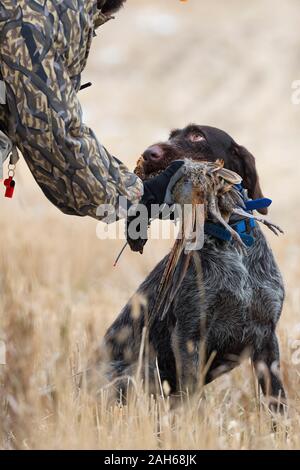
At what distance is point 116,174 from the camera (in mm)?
3611

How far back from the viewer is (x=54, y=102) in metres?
3.40

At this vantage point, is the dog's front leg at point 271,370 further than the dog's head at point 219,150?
No

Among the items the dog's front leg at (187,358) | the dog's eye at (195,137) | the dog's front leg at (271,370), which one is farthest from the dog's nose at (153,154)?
the dog's front leg at (271,370)

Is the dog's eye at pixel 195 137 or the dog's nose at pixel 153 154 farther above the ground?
the dog's eye at pixel 195 137

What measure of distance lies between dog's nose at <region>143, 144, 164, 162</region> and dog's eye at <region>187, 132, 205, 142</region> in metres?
0.37

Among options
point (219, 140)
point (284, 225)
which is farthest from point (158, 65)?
point (219, 140)

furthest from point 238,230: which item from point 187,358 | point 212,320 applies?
point 187,358

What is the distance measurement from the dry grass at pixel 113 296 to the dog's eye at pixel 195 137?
100 cm

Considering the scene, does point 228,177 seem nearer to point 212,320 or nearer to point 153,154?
point 153,154

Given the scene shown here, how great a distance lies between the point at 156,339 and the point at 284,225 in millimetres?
10468

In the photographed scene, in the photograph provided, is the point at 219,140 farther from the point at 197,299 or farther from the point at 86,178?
the point at 86,178

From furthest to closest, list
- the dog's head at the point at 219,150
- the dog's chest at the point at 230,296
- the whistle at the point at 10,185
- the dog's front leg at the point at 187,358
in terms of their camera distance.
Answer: the dog's head at the point at 219,150
the dog's chest at the point at 230,296
the dog's front leg at the point at 187,358
the whistle at the point at 10,185

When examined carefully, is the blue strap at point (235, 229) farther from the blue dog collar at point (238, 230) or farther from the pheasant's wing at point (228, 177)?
the pheasant's wing at point (228, 177)

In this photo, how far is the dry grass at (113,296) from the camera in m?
3.11
